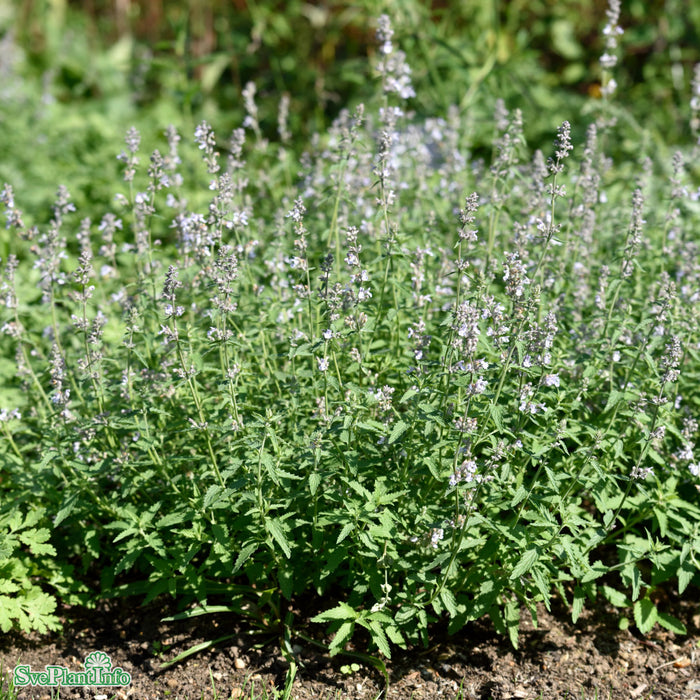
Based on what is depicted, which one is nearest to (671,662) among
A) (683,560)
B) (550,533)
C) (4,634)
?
(683,560)

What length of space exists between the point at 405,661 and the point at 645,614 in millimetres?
1180

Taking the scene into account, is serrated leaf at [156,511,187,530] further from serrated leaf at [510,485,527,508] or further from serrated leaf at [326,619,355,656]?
serrated leaf at [510,485,527,508]

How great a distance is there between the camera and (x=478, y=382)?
3.21 metres

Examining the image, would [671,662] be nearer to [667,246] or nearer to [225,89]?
[667,246]

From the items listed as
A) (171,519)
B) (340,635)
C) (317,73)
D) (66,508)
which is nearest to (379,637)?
(340,635)

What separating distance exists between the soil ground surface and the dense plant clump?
6.4 inches

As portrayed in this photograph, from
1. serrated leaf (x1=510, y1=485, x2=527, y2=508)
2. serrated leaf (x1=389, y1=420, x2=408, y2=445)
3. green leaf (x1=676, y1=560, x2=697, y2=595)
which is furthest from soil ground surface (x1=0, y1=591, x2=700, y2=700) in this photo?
serrated leaf (x1=389, y1=420, x2=408, y2=445)

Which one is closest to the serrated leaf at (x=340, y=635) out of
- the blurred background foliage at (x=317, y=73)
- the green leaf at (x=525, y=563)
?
the green leaf at (x=525, y=563)

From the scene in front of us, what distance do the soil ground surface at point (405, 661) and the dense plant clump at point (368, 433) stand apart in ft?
0.53

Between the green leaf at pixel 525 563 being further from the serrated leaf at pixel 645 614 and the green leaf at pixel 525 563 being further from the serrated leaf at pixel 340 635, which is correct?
the serrated leaf at pixel 645 614
